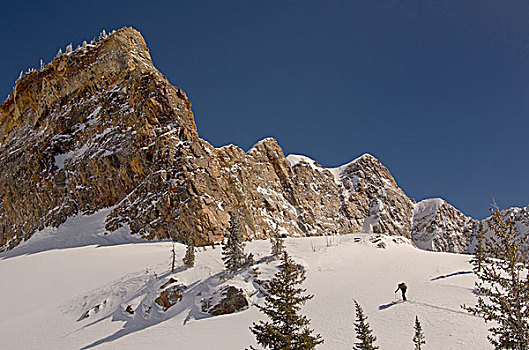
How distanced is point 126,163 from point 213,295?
2744cm

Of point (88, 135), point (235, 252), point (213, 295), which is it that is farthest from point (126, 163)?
point (213, 295)

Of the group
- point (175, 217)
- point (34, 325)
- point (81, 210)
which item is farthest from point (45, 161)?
point (34, 325)

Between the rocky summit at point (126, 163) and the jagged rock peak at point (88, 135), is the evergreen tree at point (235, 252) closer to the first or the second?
the rocky summit at point (126, 163)

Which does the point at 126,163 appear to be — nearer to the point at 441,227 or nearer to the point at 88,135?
the point at 88,135

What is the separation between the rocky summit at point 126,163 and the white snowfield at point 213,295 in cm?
678

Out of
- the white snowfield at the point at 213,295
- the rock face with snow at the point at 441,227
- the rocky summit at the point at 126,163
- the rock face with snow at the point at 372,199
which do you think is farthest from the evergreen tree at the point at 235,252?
the rock face with snow at the point at 441,227

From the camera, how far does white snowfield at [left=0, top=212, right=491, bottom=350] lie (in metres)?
12.4

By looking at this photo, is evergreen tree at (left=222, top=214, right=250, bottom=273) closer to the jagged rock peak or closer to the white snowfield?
the white snowfield

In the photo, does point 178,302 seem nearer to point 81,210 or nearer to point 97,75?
point 81,210

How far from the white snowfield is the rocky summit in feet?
22.2

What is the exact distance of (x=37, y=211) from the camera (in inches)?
1705

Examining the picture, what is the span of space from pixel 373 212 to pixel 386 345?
76781 mm

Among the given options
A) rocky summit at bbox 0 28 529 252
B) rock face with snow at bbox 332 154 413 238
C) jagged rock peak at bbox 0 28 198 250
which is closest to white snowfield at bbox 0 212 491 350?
rocky summit at bbox 0 28 529 252

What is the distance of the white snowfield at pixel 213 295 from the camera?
12.4 meters
